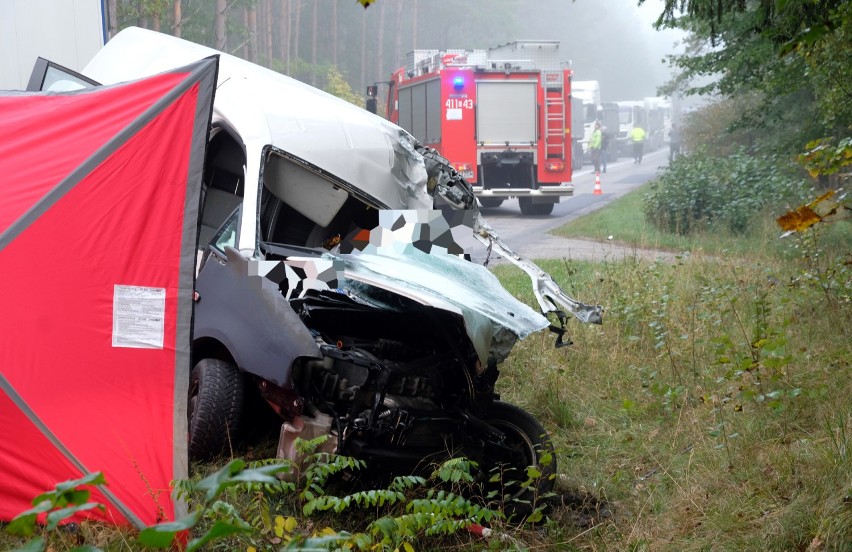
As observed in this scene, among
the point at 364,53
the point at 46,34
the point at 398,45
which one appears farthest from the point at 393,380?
the point at 398,45

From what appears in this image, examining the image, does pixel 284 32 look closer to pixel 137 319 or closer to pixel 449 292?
pixel 449 292

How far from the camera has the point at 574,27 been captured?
87438 mm

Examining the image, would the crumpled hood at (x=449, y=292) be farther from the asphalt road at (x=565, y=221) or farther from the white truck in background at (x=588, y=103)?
the white truck in background at (x=588, y=103)

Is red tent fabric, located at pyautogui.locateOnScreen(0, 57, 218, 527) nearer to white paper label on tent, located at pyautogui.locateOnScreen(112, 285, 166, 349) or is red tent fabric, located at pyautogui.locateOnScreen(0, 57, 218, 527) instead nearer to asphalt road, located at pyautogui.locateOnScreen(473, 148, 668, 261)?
white paper label on tent, located at pyautogui.locateOnScreen(112, 285, 166, 349)

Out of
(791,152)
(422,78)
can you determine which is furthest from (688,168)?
(422,78)

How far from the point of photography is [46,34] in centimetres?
943

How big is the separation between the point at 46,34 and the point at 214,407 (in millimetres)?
6023

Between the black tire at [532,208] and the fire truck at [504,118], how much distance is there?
24 cm

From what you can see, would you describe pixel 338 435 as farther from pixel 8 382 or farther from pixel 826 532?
pixel 826 532

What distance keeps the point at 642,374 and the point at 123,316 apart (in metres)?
3.76

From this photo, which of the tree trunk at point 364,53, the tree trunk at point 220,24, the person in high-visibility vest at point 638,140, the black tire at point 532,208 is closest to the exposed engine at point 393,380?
the black tire at point 532,208

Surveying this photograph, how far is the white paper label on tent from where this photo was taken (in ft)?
13.4

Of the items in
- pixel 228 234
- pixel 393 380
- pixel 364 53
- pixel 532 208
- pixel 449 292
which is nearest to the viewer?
pixel 393 380

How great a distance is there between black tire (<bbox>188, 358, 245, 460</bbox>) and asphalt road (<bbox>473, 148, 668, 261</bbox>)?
2.10 metres
